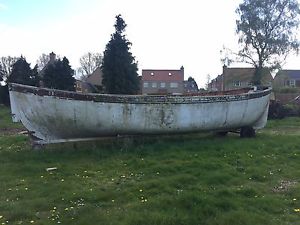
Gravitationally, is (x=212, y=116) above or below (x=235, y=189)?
above

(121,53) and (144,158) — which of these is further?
(121,53)

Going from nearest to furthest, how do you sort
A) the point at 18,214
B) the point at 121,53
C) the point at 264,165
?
the point at 18,214 < the point at 264,165 < the point at 121,53

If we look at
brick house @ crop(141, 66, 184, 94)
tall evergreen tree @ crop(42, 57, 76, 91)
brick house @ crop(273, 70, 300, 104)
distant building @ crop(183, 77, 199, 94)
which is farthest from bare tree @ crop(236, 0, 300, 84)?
distant building @ crop(183, 77, 199, 94)

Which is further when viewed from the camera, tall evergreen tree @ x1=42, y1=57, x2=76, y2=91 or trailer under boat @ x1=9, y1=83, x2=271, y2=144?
tall evergreen tree @ x1=42, y1=57, x2=76, y2=91

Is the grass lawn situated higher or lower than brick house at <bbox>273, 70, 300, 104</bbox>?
lower

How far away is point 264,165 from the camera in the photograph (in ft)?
32.4

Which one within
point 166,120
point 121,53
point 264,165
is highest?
point 121,53

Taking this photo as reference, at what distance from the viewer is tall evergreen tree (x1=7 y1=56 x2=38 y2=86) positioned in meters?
38.6

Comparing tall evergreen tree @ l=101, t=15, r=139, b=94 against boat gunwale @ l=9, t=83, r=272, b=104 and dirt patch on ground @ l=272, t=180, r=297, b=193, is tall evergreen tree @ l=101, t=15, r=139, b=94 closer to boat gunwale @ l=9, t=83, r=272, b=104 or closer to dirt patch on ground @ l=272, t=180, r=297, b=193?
boat gunwale @ l=9, t=83, r=272, b=104

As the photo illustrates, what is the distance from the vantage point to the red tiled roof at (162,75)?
8425 cm

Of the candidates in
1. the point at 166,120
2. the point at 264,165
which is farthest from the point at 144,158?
the point at 264,165

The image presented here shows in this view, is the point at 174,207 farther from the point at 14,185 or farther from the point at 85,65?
the point at 85,65

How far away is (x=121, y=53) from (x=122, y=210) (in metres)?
31.1

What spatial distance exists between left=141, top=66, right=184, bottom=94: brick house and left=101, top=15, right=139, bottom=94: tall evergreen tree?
4605 cm
